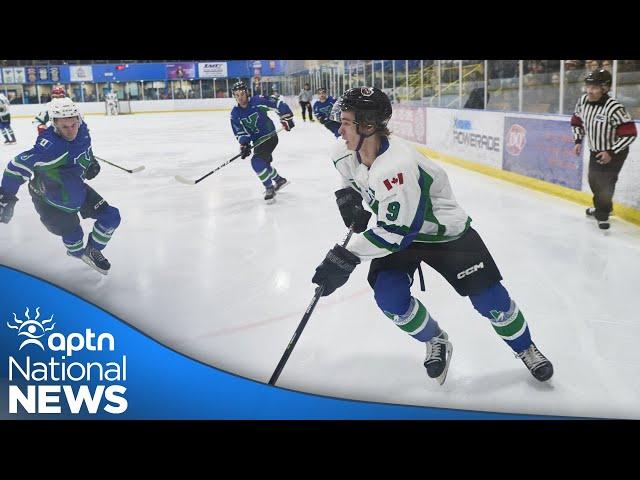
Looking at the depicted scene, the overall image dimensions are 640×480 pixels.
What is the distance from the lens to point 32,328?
1.78m

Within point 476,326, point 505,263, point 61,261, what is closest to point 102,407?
point 61,261

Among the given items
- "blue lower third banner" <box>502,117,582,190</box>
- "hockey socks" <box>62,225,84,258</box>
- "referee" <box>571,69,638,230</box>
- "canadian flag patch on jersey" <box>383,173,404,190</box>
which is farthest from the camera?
"blue lower third banner" <box>502,117,582,190</box>

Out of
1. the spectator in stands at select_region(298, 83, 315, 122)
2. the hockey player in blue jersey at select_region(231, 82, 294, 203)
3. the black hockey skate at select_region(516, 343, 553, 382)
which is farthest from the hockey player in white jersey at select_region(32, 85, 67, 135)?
A: the black hockey skate at select_region(516, 343, 553, 382)

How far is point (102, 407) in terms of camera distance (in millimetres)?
1765

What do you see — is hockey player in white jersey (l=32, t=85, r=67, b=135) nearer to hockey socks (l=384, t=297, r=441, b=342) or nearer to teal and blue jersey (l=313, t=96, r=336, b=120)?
teal and blue jersey (l=313, t=96, r=336, b=120)

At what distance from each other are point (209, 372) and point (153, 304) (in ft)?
1.12

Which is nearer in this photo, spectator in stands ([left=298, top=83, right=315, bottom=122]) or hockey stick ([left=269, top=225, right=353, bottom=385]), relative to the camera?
hockey stick ([left=269, top=225, right=353, bottom=385])

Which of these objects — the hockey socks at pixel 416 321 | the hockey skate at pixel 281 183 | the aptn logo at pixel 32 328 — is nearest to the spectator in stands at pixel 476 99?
the hockey skate at pixel 281 183

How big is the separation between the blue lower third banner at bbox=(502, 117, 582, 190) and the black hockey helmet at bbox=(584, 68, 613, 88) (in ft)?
3.38

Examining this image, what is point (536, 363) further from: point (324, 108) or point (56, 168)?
point (56, 168)

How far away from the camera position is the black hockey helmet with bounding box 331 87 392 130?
159cm

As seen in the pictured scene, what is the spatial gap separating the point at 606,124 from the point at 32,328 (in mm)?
2576

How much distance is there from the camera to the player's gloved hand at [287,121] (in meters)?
2.74

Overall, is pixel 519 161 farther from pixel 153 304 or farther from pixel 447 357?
pixel 153 304
